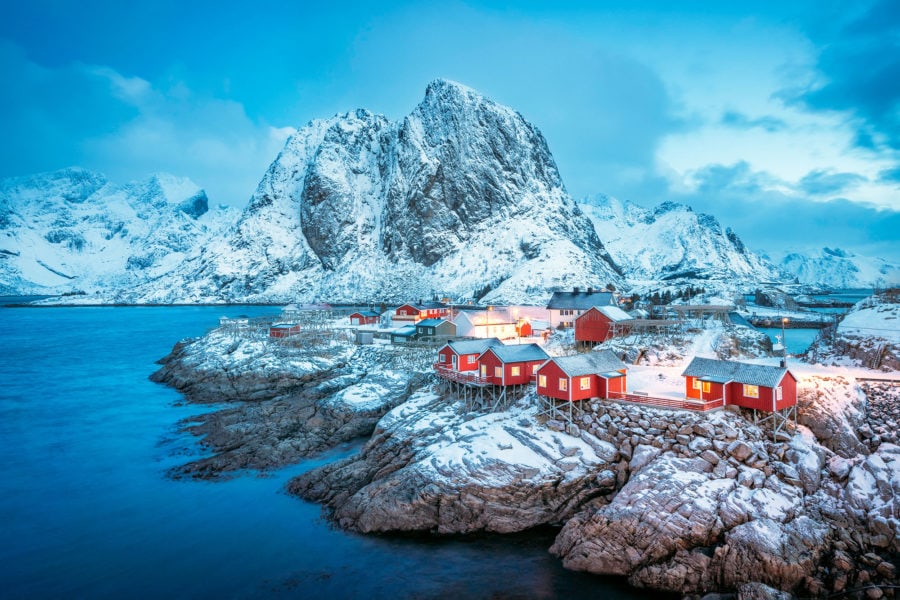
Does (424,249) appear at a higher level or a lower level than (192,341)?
higher

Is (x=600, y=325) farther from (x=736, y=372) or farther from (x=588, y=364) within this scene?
(x=736, y=372)

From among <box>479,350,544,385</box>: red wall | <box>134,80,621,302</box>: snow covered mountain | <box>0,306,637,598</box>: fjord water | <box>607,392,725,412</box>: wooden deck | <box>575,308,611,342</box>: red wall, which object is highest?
<box>134,80,621,302</box>: snow covered mountain

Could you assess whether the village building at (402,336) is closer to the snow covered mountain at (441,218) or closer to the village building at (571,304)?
the village building at (571,304)

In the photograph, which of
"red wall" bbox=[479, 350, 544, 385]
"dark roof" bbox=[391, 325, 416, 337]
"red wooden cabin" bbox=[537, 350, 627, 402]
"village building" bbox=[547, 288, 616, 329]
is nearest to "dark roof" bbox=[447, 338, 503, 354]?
"red wall" bbox=[479, 350, 544, 385]

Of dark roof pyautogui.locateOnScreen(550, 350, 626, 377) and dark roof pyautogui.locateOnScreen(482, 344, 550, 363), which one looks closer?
dark roof pyautogui.locateOnScreen(550, 350, 626, 377)

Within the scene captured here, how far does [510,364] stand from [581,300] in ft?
103

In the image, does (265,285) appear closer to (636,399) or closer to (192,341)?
(192,341)

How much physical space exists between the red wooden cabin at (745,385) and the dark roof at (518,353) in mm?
9539

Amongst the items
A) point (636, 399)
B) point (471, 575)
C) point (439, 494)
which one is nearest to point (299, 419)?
point (439, 494)

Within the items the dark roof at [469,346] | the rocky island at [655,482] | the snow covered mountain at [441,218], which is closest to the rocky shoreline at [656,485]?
the rocky island at [655,482]

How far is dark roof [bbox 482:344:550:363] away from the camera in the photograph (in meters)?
32.8

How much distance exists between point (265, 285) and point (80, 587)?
185 metres

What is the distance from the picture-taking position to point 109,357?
241 feet

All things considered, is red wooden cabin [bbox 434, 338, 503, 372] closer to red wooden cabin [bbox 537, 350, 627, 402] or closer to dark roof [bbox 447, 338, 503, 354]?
dark roof [bbox 447, 338, 503, 354]
